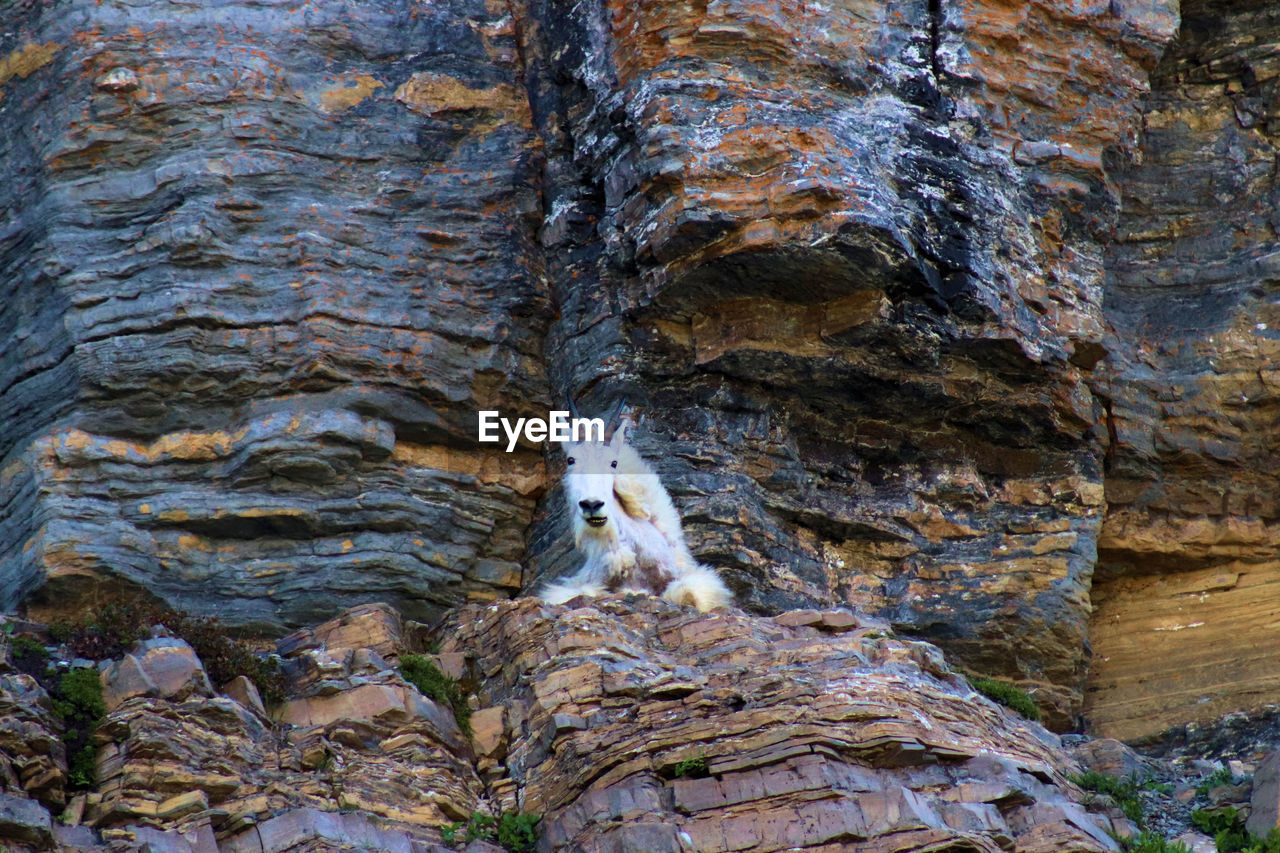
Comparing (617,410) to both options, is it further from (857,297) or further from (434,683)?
(434,683)

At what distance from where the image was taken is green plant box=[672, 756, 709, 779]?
14859 mm

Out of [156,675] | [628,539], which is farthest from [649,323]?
[156,675]

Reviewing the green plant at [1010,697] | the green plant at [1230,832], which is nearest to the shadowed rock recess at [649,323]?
the green plant at [1010,697]

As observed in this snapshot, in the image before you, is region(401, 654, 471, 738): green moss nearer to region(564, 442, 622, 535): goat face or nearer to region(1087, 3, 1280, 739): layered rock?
region(564, 442, 622, 535): goat face

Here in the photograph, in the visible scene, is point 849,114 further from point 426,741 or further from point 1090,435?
point 426,741

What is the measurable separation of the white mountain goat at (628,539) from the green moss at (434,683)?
86.8 inches

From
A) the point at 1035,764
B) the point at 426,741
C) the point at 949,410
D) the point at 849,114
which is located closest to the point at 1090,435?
the point at 949,410

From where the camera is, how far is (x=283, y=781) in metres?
14.8

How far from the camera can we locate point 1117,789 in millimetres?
16641

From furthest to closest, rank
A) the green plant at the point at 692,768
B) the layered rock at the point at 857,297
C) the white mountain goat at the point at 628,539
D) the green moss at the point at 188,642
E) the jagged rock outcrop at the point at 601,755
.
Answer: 1. the layered rock at the point at 857,297
2. the white mountain goat at the point at 628,539
3. the green moss at the point at 188,642
4. the green plant at the point at 692,768
5. the jagged rock outcrop at the point at 601,755

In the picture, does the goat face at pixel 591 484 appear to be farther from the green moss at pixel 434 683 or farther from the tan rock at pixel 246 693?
the tan rock at pixel 246 693

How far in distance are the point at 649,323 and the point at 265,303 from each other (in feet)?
15.0

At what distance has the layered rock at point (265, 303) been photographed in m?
19.8

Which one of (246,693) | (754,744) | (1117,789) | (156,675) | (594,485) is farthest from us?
(594,485)
